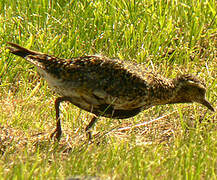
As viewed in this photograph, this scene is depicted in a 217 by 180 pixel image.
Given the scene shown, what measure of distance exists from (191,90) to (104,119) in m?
1.13

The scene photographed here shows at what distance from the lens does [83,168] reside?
15.1 feet

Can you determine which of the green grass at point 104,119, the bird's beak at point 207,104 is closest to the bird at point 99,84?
the green grass at point 104,119

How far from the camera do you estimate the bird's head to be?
6.17m

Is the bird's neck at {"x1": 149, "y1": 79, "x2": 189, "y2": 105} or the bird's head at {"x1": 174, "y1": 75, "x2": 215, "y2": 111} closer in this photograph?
the bird's neck at {"x1": 149, "y1": 79, "x2": 189, "y2": 105}

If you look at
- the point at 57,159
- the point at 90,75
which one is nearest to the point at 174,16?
the point at 90,75

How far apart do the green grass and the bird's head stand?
21 centimetres

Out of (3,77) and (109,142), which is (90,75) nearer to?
(109,142)

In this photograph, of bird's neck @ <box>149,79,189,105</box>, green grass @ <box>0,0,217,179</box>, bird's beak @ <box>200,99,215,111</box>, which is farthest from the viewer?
bird's beak @ <box>200,99,215,111</box>

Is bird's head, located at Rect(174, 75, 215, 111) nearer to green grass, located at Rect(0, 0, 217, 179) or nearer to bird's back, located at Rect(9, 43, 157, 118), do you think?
green grass, located at Rect(0, 0, 217, 179)

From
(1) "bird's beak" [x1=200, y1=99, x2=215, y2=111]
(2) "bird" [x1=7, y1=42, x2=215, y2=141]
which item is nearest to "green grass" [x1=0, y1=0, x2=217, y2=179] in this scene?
(1) "bird's beak" [x1=200, y1=99, x2=215, y2=111]

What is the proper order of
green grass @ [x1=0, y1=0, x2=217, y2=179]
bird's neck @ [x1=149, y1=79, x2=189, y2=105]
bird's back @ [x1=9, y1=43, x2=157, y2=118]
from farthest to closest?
bird's neck @ [x1=149, y1=79, x2=189, y2=105]
bird's back @ [x1=9, y1=43, x2=157, y2=118]
green grass @ [x1=0, y1=0, x2=217, y2=179]

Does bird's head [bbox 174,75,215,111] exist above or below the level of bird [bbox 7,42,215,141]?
below

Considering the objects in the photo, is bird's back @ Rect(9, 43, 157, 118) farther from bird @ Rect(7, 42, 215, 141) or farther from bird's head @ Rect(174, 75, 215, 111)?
bird's head @ Rect(174, 75, 215, 111)

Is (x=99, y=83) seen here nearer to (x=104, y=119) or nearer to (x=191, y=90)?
(x=104, y=119)
